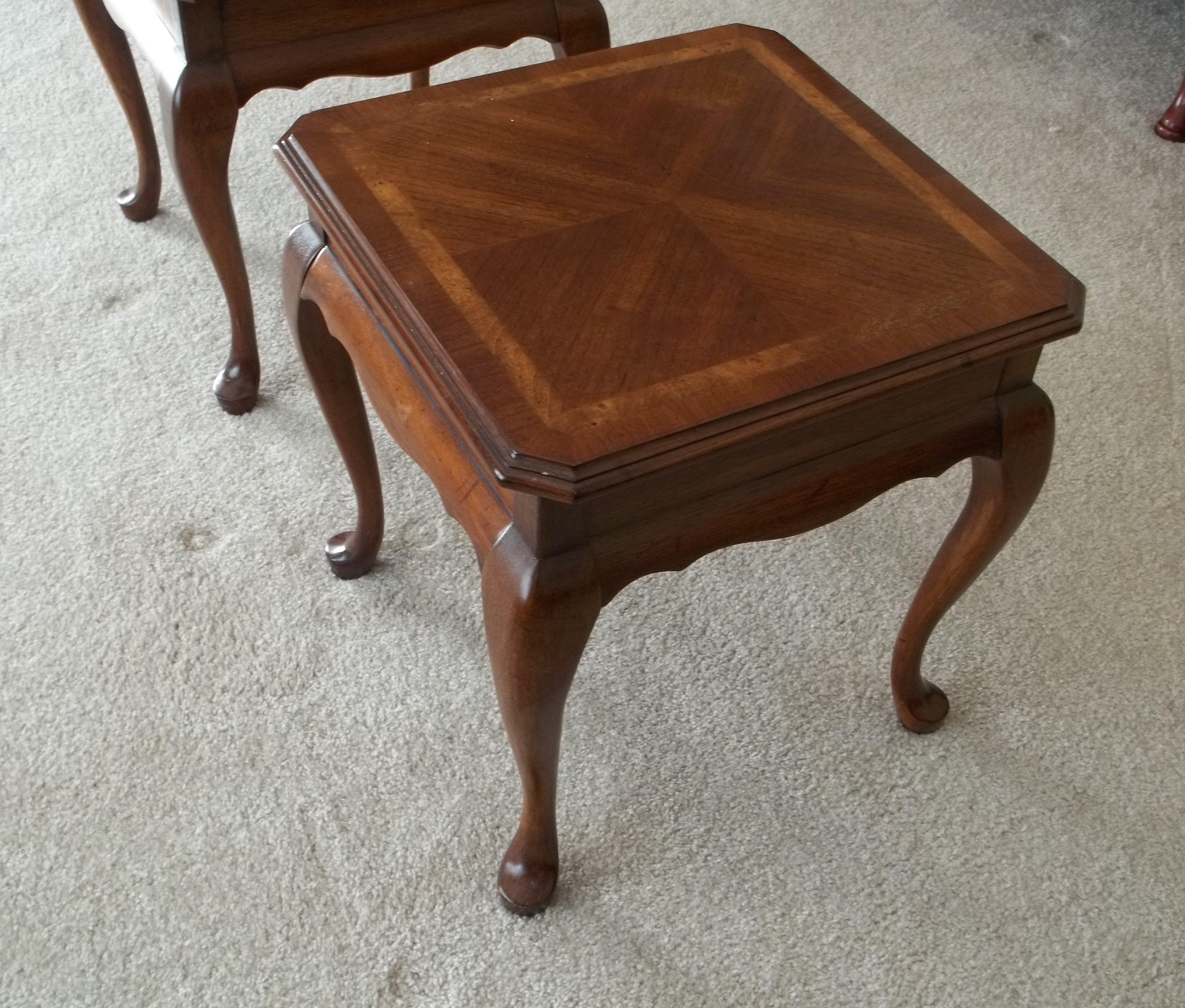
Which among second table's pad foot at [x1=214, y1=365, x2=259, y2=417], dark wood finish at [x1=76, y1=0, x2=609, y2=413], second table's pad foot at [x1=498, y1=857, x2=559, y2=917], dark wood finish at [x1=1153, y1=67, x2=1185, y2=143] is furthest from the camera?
dark wood finish at [x1=1153, y1=67, x2=1185, y2=143]

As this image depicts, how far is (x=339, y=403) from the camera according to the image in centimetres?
110

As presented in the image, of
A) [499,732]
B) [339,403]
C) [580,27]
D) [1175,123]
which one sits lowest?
[499,732]

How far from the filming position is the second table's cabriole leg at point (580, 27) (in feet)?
4.19

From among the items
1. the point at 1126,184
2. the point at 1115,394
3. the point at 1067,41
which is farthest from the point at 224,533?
the point at 1067,41

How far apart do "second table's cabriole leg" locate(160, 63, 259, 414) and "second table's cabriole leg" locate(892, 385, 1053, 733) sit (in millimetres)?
771

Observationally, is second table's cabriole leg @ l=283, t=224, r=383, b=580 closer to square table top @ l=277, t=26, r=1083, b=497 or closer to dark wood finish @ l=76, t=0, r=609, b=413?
square table top @ l=277, t=26, r=1083, b=497

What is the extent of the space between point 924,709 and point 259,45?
0.90m

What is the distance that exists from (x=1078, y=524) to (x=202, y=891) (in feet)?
3.24

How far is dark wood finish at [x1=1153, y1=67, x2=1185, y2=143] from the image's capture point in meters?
1.92

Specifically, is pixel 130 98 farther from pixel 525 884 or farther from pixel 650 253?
pixel 525 884

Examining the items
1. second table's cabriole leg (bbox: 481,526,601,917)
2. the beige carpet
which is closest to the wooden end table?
second table's cabriole leg (bbox: 481,526,601,917)

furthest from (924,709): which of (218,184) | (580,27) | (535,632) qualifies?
(218,184)

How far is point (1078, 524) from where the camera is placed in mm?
1371

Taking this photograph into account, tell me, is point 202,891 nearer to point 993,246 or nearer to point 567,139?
point 567,139
